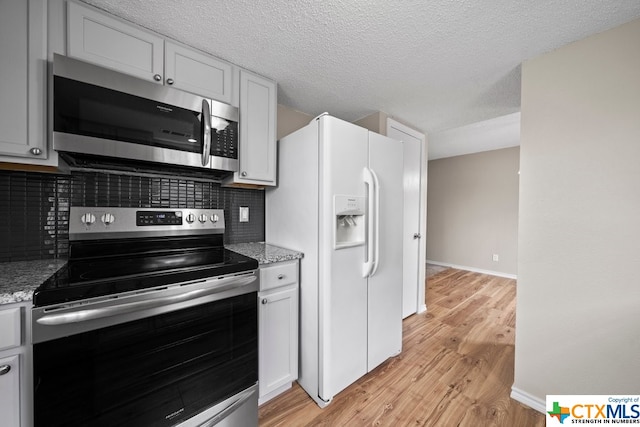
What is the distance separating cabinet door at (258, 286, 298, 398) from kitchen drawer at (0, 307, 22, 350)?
→ 95 cm

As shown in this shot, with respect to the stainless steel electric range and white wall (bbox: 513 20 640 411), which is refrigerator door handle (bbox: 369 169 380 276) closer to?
the stainless steel electric range

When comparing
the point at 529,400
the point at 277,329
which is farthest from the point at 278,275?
the point at 529,400

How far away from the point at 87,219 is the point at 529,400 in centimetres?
297

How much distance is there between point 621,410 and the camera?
123 centimetres

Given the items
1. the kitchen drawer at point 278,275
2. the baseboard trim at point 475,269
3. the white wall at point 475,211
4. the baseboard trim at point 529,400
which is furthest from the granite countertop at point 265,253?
the baseboard trim at point 475,269

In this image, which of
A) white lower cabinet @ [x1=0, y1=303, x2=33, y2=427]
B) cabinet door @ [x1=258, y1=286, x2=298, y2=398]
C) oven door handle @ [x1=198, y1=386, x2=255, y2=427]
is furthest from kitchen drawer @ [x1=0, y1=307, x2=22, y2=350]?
cabinet door @ [x1=258, y1=286, x2=298, y2=398]

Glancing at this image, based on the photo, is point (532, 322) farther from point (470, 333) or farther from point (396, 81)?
point (396, 81)

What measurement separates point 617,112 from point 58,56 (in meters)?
2.88

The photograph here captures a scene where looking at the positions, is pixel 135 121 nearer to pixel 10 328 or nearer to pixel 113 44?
pixel 113 44

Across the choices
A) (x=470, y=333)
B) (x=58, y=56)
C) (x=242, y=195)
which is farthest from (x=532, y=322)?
(x=58, y=56)

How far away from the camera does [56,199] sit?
132 cm

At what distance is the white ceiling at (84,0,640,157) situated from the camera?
1164 millimetres

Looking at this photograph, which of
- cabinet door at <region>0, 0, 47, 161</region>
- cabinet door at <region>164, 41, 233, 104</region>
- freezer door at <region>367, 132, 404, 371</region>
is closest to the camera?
cabinet door at <region>0, 0, 47, 161</region>

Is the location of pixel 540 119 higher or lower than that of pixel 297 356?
higher
